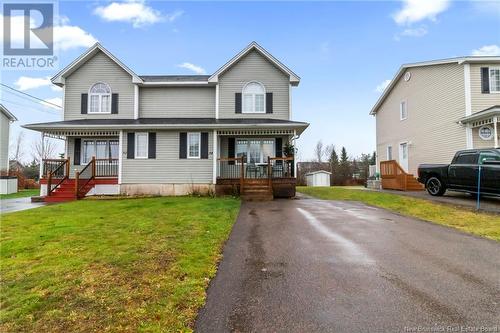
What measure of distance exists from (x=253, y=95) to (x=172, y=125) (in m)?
5.12

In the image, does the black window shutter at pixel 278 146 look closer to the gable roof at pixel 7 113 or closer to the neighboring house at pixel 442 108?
the neighboring house at pixel 442 108

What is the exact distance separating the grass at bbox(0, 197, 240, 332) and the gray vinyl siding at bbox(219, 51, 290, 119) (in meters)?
10.6

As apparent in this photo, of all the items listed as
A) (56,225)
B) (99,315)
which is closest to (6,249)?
(56,225)

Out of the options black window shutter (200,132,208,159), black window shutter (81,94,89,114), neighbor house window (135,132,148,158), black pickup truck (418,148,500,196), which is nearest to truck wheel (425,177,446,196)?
black pickup truck (418,148,500,196)

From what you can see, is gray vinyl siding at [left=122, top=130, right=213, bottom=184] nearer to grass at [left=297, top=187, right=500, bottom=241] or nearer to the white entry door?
grass at [left=297, top=187, right=500, bottom=241]

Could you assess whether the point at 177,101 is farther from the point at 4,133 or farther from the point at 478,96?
the point at 4,133

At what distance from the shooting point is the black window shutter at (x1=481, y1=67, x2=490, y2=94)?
16.0 meters

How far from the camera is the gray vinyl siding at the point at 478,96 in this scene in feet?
51.9

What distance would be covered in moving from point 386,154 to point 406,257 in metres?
20.6

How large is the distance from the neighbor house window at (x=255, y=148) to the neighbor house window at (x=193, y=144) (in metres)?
2.27

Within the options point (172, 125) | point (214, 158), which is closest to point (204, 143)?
point (214, 158)

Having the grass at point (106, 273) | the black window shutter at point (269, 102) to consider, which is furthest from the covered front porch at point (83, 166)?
the black window shutter at point (269, 102)

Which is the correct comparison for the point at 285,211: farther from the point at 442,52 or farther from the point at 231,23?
the point at 442,52

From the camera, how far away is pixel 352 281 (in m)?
4.18
